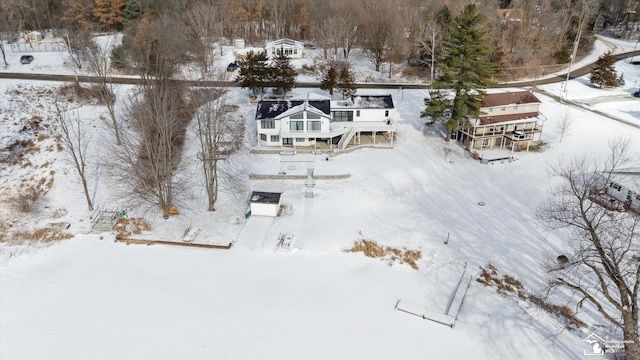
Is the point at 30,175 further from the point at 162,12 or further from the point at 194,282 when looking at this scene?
the point at 162,12

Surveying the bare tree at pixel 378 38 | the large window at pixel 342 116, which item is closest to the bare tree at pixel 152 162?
the large window at pixel 342 116

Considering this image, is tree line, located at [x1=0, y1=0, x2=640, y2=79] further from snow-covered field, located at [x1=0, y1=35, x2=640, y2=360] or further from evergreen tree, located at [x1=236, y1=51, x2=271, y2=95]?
snow-covered field, located at [x1=0, y1=35, x2=640, y2=360]

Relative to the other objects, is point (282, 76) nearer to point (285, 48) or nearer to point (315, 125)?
point (315, 125)

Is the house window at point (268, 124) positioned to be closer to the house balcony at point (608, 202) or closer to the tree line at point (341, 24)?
the tree line at point (341, 24)

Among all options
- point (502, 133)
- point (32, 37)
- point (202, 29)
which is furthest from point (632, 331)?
point (32, 37)

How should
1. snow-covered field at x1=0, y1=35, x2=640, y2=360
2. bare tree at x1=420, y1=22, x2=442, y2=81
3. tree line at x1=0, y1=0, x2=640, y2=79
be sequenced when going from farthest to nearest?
1. tree line at x1=0, y1=0, x2=640, y2=79
2. bare tree at x1=420, y1=22, x2=442, y2=81
3. snow-covered field at x1=0, y1=35, x2=640, y2=360

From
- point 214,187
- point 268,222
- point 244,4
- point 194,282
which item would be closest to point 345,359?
point 194,282

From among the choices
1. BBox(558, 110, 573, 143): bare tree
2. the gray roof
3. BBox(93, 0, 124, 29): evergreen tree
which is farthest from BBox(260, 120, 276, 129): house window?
BBox(93, 0, 124, 29): evergreen tree
